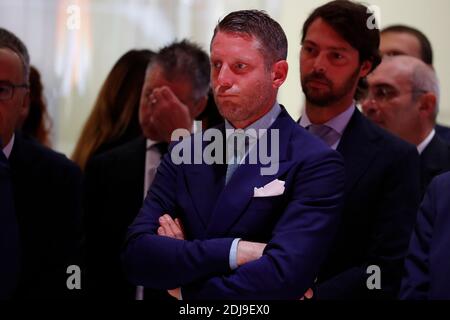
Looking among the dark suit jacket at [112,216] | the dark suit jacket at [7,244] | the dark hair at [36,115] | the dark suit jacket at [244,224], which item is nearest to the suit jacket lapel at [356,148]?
the dark suit jacket at [244,224]

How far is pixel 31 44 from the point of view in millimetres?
3963

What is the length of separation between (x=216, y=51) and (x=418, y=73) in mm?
1306

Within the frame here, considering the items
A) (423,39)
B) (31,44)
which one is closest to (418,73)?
(423,39)

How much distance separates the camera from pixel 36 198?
2762 millimetres

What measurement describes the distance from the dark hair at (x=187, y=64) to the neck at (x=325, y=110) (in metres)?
0.47

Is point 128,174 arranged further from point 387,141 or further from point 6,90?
point 387,141

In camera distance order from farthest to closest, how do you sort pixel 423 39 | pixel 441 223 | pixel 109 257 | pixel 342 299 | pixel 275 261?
pixel 423 39 → pixel 109 257 → pixel 342 299 → pixel 441 223 → pixel 275 261

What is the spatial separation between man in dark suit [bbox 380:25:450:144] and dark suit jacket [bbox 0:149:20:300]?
1907mm

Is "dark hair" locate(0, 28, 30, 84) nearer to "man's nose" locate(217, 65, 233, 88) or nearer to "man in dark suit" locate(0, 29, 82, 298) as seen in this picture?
"man in dark suit" locate(0, 29, 82, 298)

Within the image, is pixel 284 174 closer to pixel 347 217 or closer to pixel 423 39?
pixel 347 217

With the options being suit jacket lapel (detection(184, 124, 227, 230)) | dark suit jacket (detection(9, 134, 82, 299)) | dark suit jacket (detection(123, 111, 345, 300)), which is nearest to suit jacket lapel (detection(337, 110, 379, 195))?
dark suit jacket (detection(123, 111, 345, 300))

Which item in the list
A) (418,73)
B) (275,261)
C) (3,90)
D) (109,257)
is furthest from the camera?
(418,73)

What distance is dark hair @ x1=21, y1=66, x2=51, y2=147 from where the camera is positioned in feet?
11.4
